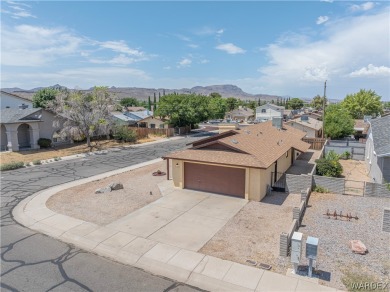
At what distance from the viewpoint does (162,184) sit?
21422mm

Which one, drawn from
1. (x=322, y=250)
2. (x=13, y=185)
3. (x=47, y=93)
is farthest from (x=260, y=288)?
(x=47, y=93)

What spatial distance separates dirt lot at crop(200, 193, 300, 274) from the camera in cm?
1118

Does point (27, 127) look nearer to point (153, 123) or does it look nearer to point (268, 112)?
point (153, 123)

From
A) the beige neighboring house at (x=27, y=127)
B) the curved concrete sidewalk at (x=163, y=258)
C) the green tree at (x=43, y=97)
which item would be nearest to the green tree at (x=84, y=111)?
the beige neighboring house at (x=27, y=127)

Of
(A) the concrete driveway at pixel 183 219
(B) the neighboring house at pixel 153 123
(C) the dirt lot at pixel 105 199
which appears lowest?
(C) the dirt lot at pixel 105 199

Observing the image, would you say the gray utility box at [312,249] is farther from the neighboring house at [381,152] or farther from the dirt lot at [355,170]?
the dirt lot at [355,170]

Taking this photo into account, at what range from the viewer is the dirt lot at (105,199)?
51.8 feet

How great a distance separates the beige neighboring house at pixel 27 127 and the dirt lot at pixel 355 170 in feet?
116

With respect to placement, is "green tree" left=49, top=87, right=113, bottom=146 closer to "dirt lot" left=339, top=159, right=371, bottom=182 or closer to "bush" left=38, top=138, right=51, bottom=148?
"bush" left=38, top=138, right=51, bottom=148

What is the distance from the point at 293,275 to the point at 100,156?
2980 centimetres

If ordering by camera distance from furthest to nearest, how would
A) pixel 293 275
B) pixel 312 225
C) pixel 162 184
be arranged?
pixel 162 184, pixel 312 225, pixel 293 275

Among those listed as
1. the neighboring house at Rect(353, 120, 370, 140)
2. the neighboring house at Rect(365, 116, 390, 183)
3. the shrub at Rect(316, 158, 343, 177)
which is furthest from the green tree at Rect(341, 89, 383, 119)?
the shrub at Rect(316, 158, 343, 177)

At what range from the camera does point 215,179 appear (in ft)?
63.0

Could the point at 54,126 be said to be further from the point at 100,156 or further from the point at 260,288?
the point at 260,288
